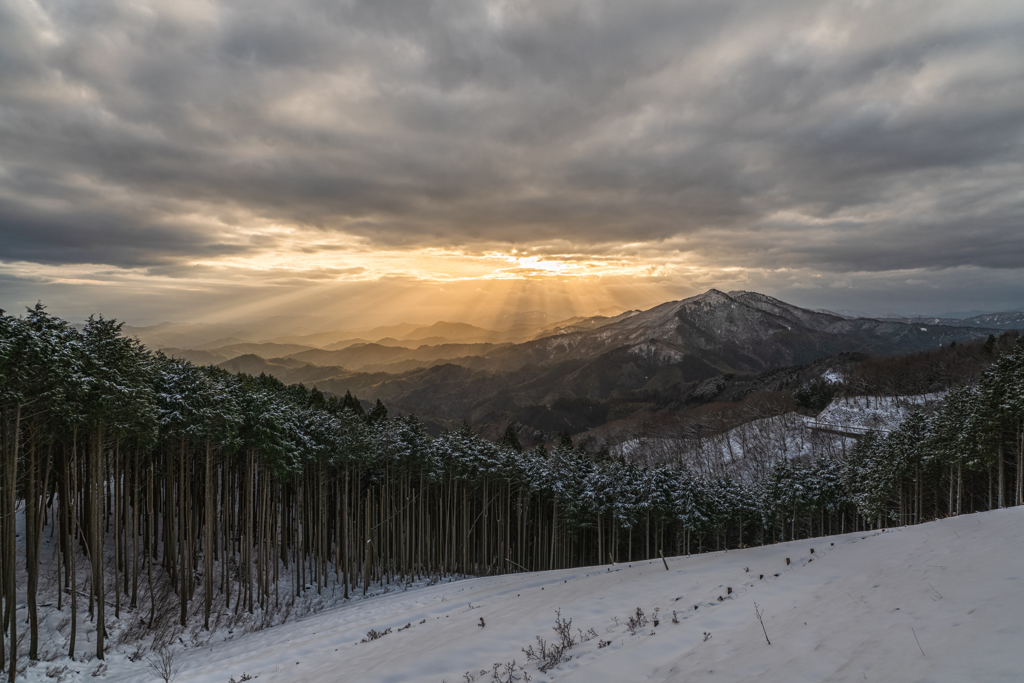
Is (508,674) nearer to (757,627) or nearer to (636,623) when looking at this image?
(636,623)

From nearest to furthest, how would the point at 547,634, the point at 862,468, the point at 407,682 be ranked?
the point at 407,682 → the point at 547,634 → the point at 862,468

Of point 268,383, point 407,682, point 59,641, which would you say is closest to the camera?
point 407,682

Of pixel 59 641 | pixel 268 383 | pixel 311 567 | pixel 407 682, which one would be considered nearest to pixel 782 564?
pixel 407 682

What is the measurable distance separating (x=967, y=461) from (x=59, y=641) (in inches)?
2273

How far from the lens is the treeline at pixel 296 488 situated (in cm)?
1881

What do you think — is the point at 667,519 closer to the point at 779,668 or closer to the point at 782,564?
the point at 782,564

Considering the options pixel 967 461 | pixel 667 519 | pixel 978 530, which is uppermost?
pixel 978 530

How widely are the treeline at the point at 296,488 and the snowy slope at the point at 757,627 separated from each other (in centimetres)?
726

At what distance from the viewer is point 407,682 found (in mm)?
11797

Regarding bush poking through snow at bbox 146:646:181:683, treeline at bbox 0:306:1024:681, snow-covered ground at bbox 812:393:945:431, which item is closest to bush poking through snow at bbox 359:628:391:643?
bush poking through snow at bbox 146:646:181:683

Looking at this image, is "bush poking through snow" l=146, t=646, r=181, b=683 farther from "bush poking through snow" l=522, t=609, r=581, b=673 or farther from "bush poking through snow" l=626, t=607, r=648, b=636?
"bush poking through snow" l=626, t=607, r=648, b=636

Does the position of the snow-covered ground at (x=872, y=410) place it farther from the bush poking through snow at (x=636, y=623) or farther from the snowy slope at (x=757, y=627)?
the bush poking through snow at (x=636, y=623)

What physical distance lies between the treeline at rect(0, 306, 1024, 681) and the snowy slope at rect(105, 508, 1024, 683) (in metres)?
7.26

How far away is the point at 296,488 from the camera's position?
126 feet
